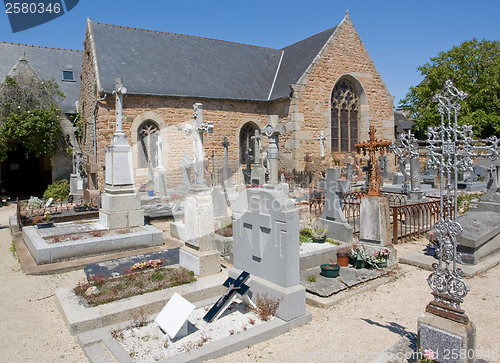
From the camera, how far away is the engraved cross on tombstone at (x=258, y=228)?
4.58m

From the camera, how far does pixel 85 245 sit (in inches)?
276

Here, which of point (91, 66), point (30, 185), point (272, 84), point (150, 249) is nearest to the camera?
point (150, 249)

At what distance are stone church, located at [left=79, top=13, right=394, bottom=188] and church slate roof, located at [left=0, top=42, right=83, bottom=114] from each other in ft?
8.07

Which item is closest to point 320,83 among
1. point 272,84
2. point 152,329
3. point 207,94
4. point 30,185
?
point 272,84

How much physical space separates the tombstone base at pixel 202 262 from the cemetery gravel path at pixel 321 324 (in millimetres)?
1724

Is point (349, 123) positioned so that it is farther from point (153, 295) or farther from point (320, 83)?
point (153, 295)

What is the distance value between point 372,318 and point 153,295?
116 inches

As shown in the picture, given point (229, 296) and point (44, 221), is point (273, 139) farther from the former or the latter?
point (44, 221)

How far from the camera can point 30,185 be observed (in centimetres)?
2338

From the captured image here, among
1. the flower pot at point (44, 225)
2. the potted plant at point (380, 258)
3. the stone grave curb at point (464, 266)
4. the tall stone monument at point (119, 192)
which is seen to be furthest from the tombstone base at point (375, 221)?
the flower pot at point (44, 225)

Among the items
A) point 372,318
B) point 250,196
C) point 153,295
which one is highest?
point 250,196

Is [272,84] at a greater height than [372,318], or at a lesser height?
greater

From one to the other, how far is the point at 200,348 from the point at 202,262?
6.83ft

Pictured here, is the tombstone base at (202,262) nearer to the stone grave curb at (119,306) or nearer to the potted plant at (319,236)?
the stone grave curb at (119,306)
